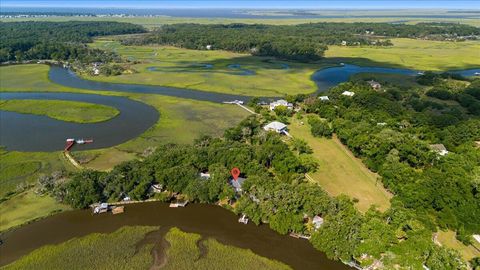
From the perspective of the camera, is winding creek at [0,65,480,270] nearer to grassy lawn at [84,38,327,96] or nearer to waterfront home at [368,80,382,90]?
grassy lawn at [84,38,327,96]

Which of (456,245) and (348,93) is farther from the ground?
(348,93)

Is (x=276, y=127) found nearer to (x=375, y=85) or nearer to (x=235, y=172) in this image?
(x=235, y=172)

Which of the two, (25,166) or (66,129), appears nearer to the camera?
(25,166)

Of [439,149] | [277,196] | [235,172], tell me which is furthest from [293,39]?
[277,196]

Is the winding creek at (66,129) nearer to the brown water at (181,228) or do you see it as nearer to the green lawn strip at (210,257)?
the brown water at (181,228)

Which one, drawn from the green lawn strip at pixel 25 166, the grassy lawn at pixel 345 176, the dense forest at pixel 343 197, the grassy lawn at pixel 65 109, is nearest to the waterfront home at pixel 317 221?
the dense forest at pixel 343 197
